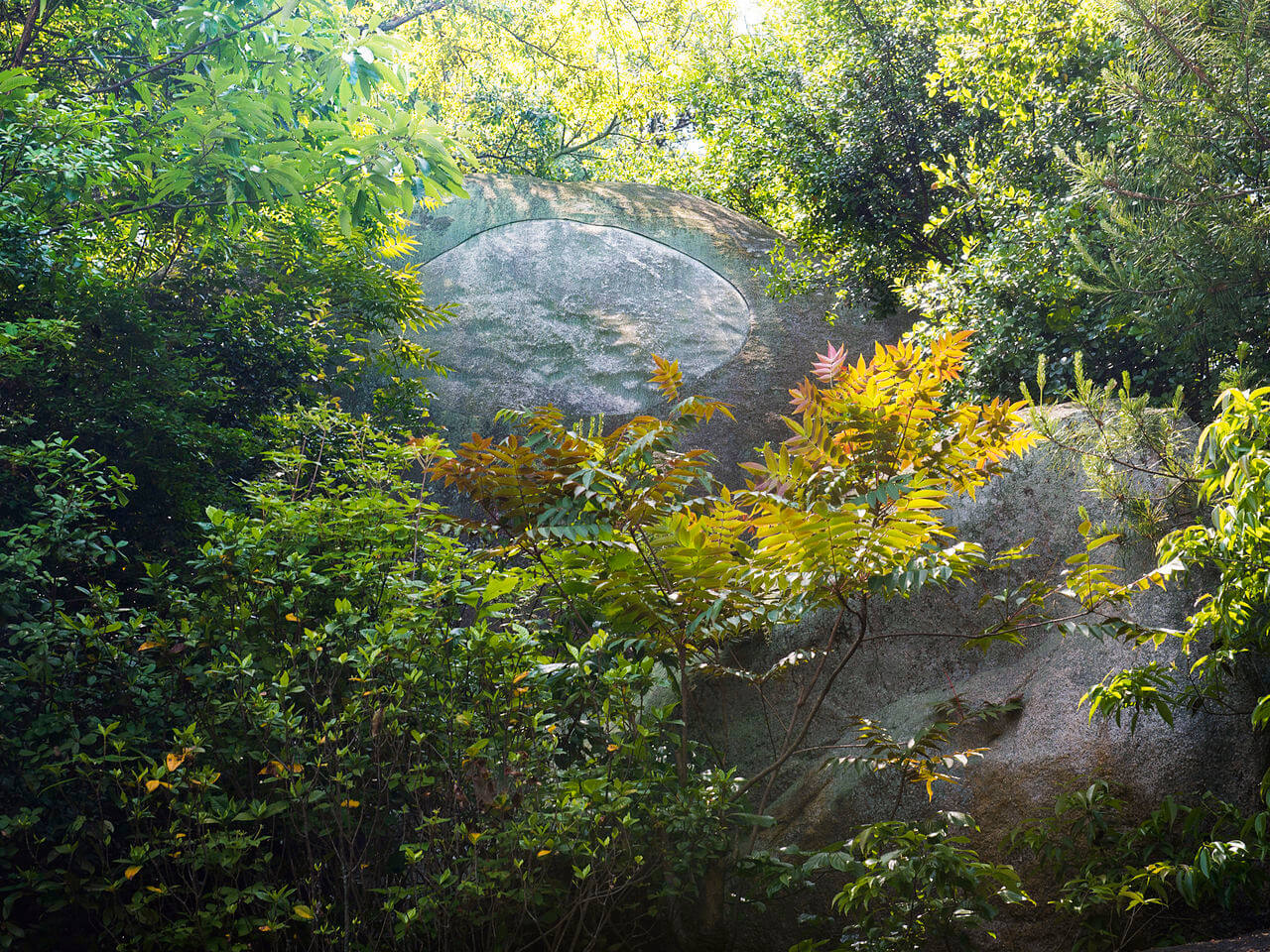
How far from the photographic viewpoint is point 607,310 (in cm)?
1020

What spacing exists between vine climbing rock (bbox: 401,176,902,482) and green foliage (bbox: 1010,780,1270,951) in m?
5.53

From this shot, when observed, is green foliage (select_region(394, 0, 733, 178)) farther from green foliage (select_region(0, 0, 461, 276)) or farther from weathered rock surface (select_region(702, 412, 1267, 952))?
weathered rock surface (select_region(702, 412, 1267, 952))

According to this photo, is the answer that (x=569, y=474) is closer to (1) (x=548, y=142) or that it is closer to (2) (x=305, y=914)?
(2) (x=305, y=914)

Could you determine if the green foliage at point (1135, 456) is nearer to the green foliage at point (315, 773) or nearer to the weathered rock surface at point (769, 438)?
the weathered rock surface at point (769, 438)

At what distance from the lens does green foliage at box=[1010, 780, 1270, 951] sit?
339 cm

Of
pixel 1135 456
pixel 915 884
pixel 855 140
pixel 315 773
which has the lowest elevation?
pixel 915 884

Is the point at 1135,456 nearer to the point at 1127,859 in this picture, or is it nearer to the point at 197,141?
the point at 1127,859

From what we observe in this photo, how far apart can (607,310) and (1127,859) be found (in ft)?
25.3

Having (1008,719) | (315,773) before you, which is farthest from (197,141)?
(1008,719)

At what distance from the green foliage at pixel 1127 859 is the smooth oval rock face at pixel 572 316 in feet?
21.1

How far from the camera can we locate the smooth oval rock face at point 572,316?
9.73 metres

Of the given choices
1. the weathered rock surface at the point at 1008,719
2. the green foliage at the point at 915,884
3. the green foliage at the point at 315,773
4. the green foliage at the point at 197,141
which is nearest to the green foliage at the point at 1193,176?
the weathered rock surface at the point at 1008,719

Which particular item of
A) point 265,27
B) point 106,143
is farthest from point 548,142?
point 106,143

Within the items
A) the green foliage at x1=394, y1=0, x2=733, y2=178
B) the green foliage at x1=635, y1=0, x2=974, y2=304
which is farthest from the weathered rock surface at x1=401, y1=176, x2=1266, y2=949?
the green foliage at x1=394, y1=0, x2=733, y2=178
